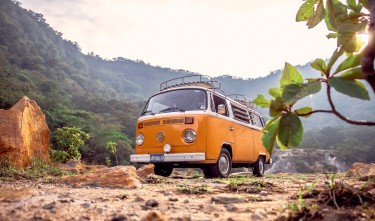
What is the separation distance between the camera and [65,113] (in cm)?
2141

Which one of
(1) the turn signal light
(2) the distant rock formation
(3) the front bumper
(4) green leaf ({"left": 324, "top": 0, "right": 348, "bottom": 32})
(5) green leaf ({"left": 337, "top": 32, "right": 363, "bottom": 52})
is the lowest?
(2) the distant rock formation

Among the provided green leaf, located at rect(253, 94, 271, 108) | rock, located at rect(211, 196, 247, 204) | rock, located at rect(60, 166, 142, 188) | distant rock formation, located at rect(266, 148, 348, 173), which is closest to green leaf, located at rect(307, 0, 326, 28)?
green leaf, located at rect(253, 94, 271, 108)

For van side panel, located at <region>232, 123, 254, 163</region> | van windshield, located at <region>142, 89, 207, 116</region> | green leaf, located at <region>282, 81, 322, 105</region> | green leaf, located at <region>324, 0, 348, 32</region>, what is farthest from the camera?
van side panel, located at <region>232, 123, 254, 163</region>

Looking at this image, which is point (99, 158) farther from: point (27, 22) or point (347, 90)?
point (27, 22)

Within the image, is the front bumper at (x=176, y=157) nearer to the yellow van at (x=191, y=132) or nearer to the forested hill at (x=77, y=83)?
the yellow van at (x=191, y=132)

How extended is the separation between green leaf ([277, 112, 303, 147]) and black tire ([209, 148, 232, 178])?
4449mm

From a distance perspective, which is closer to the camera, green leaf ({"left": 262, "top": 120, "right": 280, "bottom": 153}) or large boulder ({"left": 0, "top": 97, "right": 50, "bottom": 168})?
green leaf ({"left": 262, "top": 120, "right": 280, "bottom": 153})

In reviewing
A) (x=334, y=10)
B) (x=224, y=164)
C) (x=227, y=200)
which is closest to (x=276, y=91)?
(x=334, y=10)

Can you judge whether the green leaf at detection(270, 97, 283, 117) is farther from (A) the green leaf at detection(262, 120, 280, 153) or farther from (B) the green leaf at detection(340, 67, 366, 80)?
(B) the green leaf at detection(340, 67, 366, 80)

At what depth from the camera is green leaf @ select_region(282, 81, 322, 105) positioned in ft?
4.73

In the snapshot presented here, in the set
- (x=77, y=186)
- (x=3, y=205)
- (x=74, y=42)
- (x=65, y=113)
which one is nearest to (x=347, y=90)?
(x=3, y=205)

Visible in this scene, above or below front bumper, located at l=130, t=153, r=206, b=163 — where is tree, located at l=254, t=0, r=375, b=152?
above

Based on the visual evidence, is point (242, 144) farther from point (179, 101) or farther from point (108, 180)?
point (108, 180)

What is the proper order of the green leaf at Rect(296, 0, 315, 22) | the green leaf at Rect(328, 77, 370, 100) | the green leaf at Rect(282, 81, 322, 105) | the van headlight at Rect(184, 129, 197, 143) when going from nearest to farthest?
1. the green leaf at Rect(328, 77, 370, 100)
2. the green leaf at Rect(282, 81, 322, 105)
3. the green leaf at Rect(296, 0, 315, 22)
4. the van headlight at Rect(184, 129, 197, 143)
